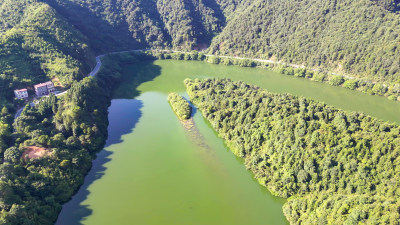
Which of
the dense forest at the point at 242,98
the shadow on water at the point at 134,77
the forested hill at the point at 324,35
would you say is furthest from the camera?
the forested hill at the point at 324,35

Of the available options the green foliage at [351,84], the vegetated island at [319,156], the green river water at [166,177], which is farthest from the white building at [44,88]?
the green foliage at [351,84]

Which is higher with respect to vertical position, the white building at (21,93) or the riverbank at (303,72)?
the white building at (21,93)

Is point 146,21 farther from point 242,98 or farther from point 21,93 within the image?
point 242,98

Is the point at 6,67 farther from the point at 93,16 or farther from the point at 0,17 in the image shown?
the point at 93,16

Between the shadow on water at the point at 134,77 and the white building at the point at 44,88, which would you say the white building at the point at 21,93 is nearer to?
the white building at the point at 44,88

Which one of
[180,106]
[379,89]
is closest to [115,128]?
[180,106]

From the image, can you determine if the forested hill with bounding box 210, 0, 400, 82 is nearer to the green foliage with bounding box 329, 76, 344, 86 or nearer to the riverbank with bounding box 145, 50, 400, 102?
the riverbank with bounding box 145, 50, 400, 102
